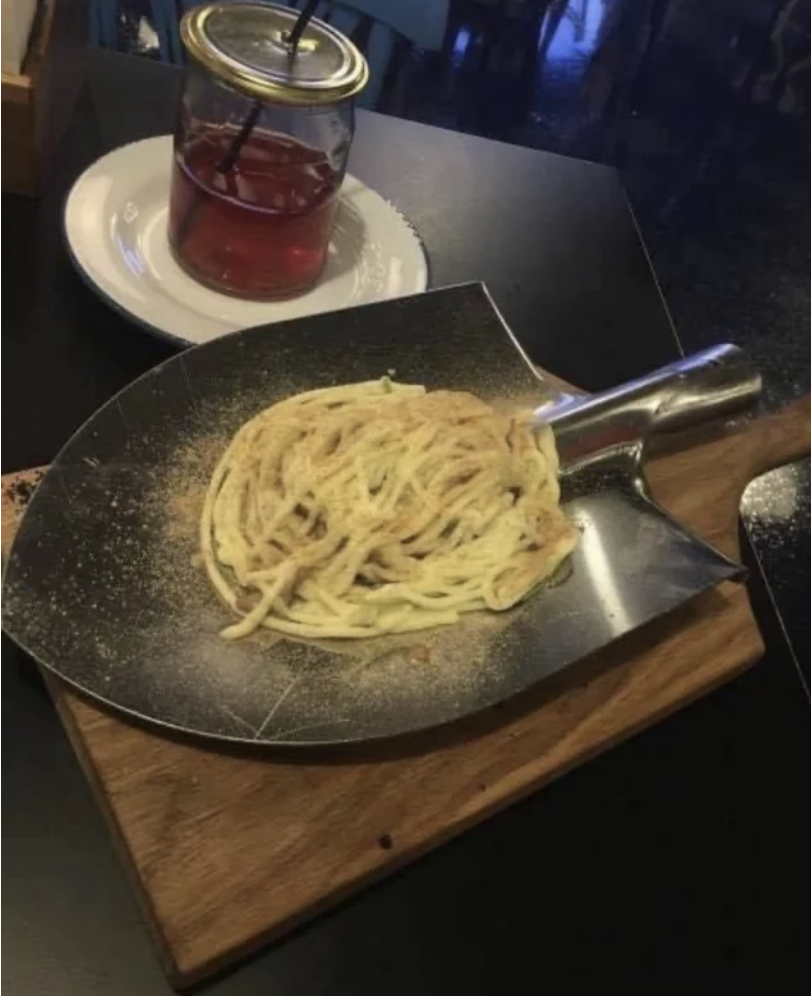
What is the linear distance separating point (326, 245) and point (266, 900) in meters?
0.53

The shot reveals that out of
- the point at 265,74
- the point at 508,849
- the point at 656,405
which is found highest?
the point at 265,74

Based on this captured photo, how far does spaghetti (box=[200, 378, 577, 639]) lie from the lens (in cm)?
73

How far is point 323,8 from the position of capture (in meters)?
1.70

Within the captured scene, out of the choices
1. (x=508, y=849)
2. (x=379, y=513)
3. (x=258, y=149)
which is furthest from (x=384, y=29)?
(x=508, y=849)

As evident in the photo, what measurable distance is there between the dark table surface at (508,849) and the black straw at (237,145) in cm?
9

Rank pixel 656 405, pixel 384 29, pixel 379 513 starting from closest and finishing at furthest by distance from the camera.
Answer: pixel 379 513 < pixel 656 405 < pixel 384 29

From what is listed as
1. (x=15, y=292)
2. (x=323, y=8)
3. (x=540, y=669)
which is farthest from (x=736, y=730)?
(x=323, y=8)

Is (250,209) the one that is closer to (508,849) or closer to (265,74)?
(265,74)

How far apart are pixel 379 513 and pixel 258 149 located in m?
0.32

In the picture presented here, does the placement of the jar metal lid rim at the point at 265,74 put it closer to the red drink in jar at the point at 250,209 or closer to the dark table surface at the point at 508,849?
the red drink in jar at the point at 250,209

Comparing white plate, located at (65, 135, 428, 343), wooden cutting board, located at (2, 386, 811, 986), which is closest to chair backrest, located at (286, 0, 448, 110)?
white plate, located at (65, 135, 428, 343)

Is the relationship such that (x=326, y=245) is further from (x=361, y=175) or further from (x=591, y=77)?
(x=591, y=77)

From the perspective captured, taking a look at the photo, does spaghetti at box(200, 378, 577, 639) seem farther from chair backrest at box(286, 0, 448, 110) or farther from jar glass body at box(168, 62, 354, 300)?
chair backrest at box(286, 0, 448, 110)

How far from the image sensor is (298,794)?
0.67 metres
